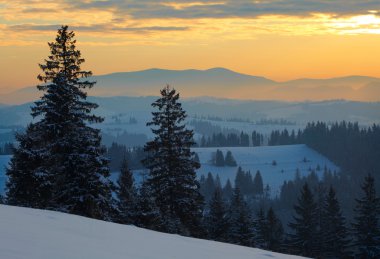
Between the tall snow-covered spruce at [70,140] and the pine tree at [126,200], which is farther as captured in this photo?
the pine tree at [126,200]

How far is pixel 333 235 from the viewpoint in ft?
167

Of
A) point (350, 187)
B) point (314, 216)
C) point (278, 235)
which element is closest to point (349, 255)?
point (314, 216)

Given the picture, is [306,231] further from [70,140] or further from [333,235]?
[70,140]

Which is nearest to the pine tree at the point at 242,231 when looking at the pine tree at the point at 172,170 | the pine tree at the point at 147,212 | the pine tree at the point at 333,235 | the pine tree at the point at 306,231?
the pine tree at the point at 306,231

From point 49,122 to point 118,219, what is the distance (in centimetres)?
953

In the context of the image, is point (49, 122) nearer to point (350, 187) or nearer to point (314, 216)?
point (314, 216)

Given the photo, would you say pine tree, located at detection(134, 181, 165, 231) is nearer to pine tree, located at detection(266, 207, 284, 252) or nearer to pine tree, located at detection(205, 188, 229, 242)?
pine tree, located at detection(205, 188, 229, 242)

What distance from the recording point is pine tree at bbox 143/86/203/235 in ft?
102

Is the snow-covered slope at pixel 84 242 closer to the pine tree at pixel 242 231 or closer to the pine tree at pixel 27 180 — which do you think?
the pine tree at pixel 27 180

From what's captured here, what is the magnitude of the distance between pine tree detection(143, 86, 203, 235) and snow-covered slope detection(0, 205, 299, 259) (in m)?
17.9

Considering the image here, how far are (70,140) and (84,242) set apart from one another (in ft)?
54.6

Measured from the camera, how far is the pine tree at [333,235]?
50.5 metres

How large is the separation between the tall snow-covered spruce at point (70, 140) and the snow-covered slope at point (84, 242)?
1209cm

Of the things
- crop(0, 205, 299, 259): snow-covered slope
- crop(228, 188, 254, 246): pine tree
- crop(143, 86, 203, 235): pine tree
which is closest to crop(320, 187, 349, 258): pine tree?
crop(228, 188, 254, 246): pine tree
